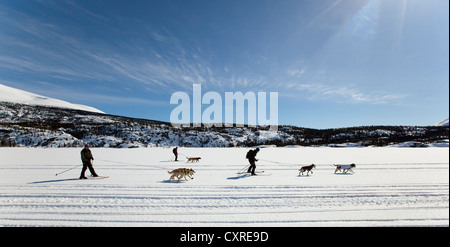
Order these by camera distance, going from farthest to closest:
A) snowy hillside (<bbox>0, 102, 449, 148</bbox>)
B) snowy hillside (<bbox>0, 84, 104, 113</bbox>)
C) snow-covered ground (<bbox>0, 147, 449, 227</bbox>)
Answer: snowy hillside (<bbox>0, 84, 104, 113</bbox>) < snowy hillside (<bbox>0, 102, 449, 148</bbox>) < snow-covered ground (<bbox>0, 147, 449, 227</bbox>)

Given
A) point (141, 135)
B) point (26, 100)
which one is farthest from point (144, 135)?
point (26, 100)

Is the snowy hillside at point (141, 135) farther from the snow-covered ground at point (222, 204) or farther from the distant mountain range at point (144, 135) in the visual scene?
the snow-covered ground at point (222, 204)

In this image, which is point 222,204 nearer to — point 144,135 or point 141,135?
point 144,135

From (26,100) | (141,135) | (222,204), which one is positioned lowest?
(222,204)

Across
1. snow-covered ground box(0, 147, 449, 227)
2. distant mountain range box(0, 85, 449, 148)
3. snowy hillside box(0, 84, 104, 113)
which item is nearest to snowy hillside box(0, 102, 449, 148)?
distant mountain range box(0, 85, 449, 148)

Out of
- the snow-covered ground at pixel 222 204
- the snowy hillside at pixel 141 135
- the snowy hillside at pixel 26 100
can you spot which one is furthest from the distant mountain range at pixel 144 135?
the snow-covered ground at pixel 222 204

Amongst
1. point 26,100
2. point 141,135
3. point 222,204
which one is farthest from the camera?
point 26,100

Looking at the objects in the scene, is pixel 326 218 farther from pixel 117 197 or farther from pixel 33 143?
A: pixel 33 143

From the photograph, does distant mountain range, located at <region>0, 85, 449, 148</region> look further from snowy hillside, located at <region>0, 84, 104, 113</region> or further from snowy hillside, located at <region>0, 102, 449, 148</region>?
snowy hillside, located at <region>0, 84, 104, 113</region>

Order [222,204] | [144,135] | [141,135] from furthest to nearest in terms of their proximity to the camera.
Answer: [144,135], [141,135], [222,204]
